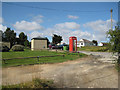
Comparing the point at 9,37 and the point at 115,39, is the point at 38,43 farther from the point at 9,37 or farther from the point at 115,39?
the point at 9,37

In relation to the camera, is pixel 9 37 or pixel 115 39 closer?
pixel 115 39

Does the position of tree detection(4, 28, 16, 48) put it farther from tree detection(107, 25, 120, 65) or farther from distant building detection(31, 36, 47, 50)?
tree detection(107, 25, 120, 65)

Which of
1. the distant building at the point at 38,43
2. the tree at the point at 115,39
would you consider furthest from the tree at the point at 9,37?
the tree at the point at 115,39

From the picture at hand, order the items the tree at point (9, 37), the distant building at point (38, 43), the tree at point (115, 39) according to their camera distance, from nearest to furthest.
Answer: the tree at point (115, 39), the distant building at point (38, 43), the tree at point (9, 37)

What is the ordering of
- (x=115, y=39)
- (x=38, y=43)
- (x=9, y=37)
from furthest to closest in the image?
(x=9, y=37) < (x=38, y=43) < (x=115, y=39)

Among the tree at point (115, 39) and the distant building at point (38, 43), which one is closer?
the tree at point (115, 39)

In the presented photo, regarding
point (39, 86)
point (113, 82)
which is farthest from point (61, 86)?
point (113, 82)

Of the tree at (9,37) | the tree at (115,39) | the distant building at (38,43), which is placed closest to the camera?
the tree at (115,39)

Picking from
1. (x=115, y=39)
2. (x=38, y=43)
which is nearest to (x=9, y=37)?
(x=38, y=43)

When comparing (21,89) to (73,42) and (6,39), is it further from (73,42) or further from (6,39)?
(6,39)

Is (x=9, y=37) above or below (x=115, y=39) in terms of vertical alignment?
above

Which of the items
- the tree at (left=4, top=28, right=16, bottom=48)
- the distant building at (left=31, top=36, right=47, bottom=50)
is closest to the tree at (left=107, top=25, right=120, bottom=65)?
the distant building at (left=31, top=36, right=47, bottom=50)

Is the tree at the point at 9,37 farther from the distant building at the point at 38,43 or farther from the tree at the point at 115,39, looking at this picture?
the tree at the point at 115,39

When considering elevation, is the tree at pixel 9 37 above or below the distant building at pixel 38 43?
above
